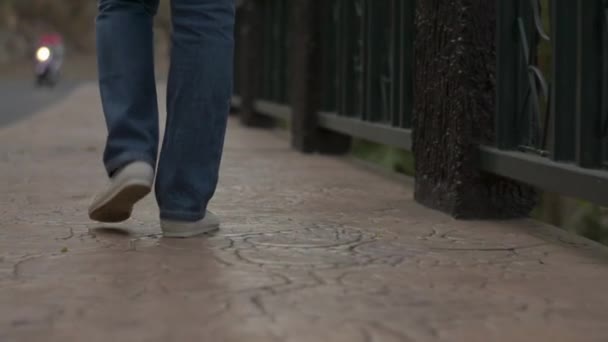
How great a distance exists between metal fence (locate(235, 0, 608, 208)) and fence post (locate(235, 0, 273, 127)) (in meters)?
3.16

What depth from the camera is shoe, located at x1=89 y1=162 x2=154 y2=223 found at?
258cm

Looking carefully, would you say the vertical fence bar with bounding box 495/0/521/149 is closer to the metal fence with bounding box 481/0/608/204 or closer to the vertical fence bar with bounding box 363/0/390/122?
the metal fence with bounding box 481/0/608/204

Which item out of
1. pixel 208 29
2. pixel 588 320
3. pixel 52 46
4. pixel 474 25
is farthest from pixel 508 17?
pixel 52 46

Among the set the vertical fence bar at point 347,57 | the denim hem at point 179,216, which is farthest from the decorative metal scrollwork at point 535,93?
the vertical fence bar at point 347,57

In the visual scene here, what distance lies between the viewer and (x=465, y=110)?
9.84 ft

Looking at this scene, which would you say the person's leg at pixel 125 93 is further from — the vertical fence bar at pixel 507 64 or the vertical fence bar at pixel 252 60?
the vertical fence bar at pixel 252 60

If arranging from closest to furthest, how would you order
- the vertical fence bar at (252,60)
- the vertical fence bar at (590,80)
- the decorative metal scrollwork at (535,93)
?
the vertical fence bar at (590,80) → the decorative metal scrollwork at (535,93) → the vertical fence bar at (252,60)

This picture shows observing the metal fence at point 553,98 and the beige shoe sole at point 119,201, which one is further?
the beige shoe sole at point 119,201

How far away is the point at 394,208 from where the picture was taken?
3254 millimetres

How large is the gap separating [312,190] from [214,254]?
132cm

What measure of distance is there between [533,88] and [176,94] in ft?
2.71

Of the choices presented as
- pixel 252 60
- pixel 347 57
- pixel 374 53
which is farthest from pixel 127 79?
pixel 252 60

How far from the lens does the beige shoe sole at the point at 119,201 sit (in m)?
2.58

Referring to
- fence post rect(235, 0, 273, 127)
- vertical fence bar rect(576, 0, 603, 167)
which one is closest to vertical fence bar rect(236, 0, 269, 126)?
fence post rect(235, 0, 273, 127)
